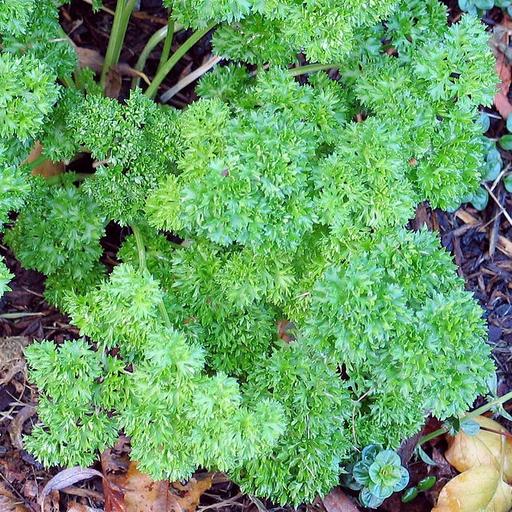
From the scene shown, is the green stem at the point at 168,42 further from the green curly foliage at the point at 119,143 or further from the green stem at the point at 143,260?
the green stem at the point at 143,260

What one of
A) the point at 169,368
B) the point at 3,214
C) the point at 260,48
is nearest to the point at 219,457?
the point at 169,368

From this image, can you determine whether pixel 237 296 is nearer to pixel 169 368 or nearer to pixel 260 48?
pixel 169 368

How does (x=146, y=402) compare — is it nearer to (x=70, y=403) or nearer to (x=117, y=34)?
(x=70, y=403)

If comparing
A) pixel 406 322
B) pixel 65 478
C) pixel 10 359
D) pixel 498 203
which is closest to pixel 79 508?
pixel 65 478

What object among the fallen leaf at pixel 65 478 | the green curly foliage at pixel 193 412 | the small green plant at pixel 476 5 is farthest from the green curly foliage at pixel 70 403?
the small green plant at pixel 476 5

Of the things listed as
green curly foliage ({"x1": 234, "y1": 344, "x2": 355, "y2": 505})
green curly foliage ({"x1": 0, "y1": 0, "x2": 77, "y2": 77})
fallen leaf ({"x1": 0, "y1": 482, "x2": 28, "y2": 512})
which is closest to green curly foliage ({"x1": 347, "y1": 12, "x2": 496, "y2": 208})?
green curly foliage ({"x1": 234, "y1": 344, "x2": 355, "y2": 505})
